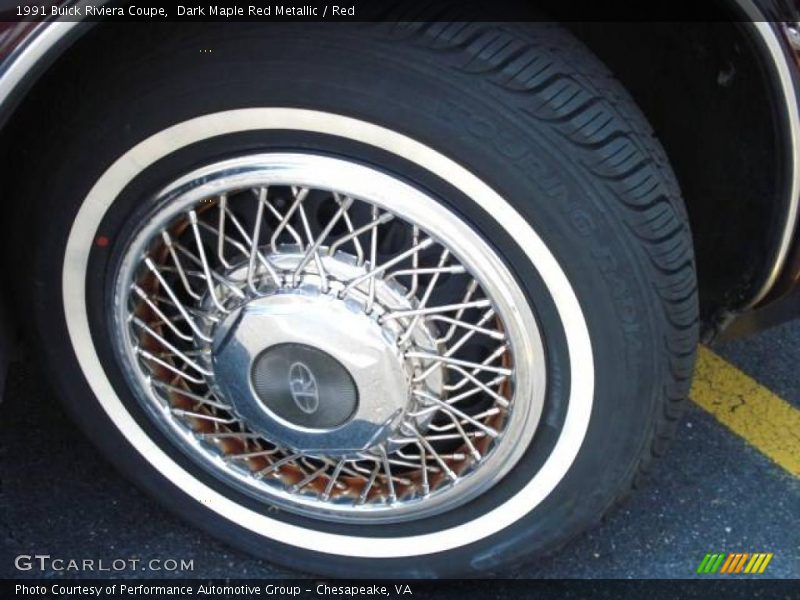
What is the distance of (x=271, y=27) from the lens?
134cm

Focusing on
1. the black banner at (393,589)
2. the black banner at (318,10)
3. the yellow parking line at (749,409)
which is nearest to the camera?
the black banner at (318,10)

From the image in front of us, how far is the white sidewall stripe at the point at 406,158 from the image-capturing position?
1363mm

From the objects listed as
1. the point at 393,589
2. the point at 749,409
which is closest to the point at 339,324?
the point at 393,589

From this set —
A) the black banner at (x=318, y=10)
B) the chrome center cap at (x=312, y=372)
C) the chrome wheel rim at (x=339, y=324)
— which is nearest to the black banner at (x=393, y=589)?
the chrome wheel rim at (x=339, y=324)

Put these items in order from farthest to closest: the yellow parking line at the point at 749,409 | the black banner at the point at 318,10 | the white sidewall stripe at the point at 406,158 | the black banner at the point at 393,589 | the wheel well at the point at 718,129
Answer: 1. the yellow parking line at the point at 749,409
2. the black banner at the point at 393,589
3. the wheel well at the point at 718,129
4. the white sidewall stripe at the point at 406,158
5. the black banner at the point at 318,10

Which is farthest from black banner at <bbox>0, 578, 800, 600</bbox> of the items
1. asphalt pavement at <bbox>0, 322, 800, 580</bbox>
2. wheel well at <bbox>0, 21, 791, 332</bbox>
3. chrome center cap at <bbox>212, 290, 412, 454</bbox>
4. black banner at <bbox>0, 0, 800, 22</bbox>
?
black banner at <bbox>0, 0, 800, 22</bbox>

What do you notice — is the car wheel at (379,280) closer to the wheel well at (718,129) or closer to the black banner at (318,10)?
the black banner at (318,10)

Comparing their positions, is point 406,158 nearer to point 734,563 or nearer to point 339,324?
point 339,324

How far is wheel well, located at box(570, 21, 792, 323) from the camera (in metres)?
1.48

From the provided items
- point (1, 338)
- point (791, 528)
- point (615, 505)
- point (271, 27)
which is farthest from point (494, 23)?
point (791, 528)

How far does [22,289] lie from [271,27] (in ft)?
2.02

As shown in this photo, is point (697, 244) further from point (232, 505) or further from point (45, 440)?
point (45, 440)

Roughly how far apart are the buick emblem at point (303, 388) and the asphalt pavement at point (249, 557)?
0.45 m

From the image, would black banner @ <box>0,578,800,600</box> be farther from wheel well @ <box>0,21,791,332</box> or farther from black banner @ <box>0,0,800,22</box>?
black banner @ <box>0,0,800,22</box>
